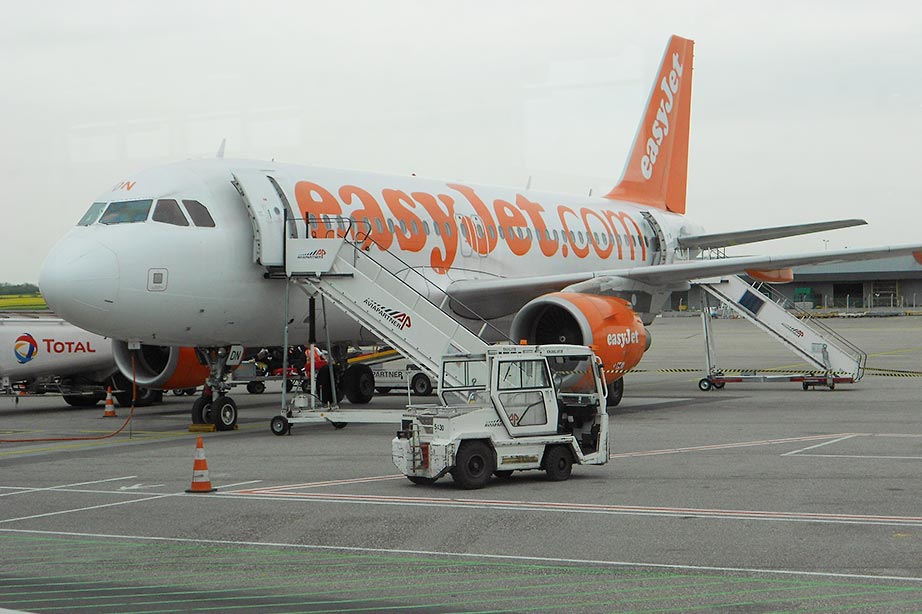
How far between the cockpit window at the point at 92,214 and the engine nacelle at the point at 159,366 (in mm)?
3637

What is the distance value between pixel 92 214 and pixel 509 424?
8.92 m

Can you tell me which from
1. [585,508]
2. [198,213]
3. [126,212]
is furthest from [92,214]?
[585,508]

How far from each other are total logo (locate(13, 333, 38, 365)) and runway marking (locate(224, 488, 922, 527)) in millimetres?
14359

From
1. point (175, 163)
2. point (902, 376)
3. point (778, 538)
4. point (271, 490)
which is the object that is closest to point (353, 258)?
point (175, 163)

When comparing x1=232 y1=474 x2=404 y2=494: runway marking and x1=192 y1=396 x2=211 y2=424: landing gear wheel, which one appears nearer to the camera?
x1=232 y1=474 x2=404 y2=494: runway marking

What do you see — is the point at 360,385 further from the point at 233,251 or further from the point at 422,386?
the point at 233,251

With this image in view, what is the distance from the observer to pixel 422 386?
89.2 ft

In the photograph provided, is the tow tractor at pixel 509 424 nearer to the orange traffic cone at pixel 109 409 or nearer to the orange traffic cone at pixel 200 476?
the orange traffic cone at pixel 200 476

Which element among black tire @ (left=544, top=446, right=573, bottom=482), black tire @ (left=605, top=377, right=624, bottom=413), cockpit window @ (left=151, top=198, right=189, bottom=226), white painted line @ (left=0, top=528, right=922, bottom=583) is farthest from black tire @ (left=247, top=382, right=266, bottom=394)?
white painted line @ (left=0, top=528, right=922, bottom=583)

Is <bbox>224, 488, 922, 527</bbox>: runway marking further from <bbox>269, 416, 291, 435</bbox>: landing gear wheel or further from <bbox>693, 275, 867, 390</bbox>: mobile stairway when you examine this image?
<bbox>693, 275, 867, 390</bbox>: mobile stairway

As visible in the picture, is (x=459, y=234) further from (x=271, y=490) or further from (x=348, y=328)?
(x=271, y=490)

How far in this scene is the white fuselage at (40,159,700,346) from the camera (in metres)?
17.0

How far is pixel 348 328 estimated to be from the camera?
68.3 ft

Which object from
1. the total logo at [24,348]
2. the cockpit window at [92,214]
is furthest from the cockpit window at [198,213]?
the total logo at [24,348]
